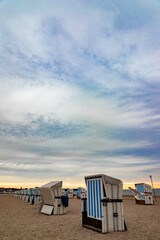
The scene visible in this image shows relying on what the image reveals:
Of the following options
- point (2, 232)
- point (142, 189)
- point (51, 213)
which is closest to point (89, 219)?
point (2, 232)

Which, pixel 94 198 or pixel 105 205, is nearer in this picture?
pixel 105 205

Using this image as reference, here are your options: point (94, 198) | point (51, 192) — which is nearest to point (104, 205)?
point (94, 198)

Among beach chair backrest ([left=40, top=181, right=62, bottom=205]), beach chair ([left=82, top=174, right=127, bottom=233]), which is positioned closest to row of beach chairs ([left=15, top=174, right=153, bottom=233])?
beach chair ([left=82, top=174, right=127, bottom=233])

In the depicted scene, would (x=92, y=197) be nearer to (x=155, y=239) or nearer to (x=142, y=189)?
(x=155, y=239)

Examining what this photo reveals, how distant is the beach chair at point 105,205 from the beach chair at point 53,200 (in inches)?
218

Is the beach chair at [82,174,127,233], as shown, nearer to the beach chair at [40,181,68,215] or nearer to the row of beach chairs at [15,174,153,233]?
the row of beach chairs at [15,174,153,233]

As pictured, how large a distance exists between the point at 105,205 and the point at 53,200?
23.3ft

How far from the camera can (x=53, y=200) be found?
1377cm

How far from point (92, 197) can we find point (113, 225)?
1484 millimetres

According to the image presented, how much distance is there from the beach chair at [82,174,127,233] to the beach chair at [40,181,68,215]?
554cm

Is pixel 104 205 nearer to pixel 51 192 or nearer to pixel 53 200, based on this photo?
pixel 51 192

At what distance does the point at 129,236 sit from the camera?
7297 millimetres

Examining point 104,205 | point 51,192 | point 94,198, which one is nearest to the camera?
point 104,205

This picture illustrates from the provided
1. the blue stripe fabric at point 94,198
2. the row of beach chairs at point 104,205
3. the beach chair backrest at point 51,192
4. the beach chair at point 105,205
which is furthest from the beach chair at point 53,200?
the blue stripe fabric at point 94,198
